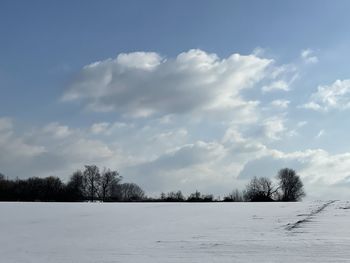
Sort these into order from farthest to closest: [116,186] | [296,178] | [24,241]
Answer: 1. [116,186]
2. [296,178]
3. [24,241]

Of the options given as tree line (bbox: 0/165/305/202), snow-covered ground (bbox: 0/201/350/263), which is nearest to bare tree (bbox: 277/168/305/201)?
tree line (bbox: 0/165/305/202)

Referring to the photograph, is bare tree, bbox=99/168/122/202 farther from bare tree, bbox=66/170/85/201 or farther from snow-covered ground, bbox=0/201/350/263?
snow-covered ground, bbox=0/201/350/263

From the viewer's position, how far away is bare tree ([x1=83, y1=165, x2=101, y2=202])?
187125 millimetres

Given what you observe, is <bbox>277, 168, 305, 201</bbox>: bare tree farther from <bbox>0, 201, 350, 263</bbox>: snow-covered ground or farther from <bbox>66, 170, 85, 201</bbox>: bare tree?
<bbox>0, 201, 350, 263</bbox>: snow-covered ground

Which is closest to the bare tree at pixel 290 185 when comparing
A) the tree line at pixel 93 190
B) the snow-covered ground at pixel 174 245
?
the tree line at pixel 93 190

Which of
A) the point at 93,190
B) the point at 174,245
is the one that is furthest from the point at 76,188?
the point at 174,245

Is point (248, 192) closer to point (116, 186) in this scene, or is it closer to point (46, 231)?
point (116, 186)

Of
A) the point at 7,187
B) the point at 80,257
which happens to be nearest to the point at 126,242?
the point at 80,257

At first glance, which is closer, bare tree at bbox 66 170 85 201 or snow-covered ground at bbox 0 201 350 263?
snow-covered ground at bbox 0 201 350 263

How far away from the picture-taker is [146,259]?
12.8 m

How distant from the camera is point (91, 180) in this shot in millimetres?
191000

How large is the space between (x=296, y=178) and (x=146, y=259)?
562ft

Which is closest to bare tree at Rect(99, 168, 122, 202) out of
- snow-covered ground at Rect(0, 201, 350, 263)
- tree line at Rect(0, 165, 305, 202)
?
tree line at Rect(0, 165, 305, 202)

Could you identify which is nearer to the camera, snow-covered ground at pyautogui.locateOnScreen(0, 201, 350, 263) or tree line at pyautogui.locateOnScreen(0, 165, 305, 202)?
snow-covered ground at pyautogui.locateOnScreen(0, 201, 350, 263)
